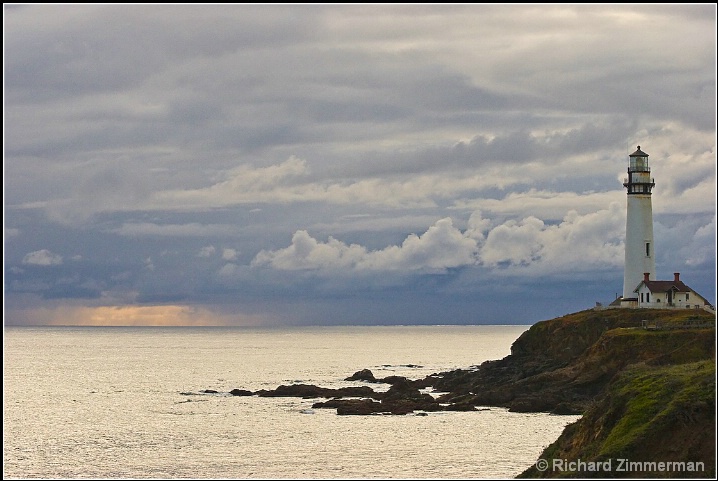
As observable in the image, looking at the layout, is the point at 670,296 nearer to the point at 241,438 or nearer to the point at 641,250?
the point at 641,250

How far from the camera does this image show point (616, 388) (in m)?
47.2

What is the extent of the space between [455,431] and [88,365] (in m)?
118

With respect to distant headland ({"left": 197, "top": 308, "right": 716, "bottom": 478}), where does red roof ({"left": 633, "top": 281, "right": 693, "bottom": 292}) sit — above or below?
above

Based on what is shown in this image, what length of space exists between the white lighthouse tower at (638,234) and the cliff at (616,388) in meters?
5.59

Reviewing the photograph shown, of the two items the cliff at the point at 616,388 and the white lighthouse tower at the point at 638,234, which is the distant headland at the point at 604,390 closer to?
the cliff at the point at 616,388

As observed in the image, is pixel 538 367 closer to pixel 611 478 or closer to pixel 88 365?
pixel 611 478

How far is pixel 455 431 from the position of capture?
66.9 meters

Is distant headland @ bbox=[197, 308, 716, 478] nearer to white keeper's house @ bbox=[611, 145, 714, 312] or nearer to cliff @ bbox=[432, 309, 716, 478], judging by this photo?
cliff @ bbox=[432, 309, 716, 478]

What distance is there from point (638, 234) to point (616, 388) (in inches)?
2139

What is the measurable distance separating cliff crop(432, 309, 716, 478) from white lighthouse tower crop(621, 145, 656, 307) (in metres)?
5.59

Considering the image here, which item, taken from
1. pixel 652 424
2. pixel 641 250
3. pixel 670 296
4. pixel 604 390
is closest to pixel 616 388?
pixel 652 424

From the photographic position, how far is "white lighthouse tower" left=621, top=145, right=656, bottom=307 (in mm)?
97875

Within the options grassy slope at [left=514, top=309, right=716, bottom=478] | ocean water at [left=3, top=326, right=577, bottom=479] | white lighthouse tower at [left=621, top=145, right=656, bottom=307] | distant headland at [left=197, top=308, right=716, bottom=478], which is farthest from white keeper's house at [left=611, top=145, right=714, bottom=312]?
grassy slope at [left=514, top=309, right=716, bottom=478]

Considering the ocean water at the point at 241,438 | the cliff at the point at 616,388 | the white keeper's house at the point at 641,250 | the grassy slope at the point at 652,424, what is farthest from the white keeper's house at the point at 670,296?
the grassy slope at the point at 652,424
